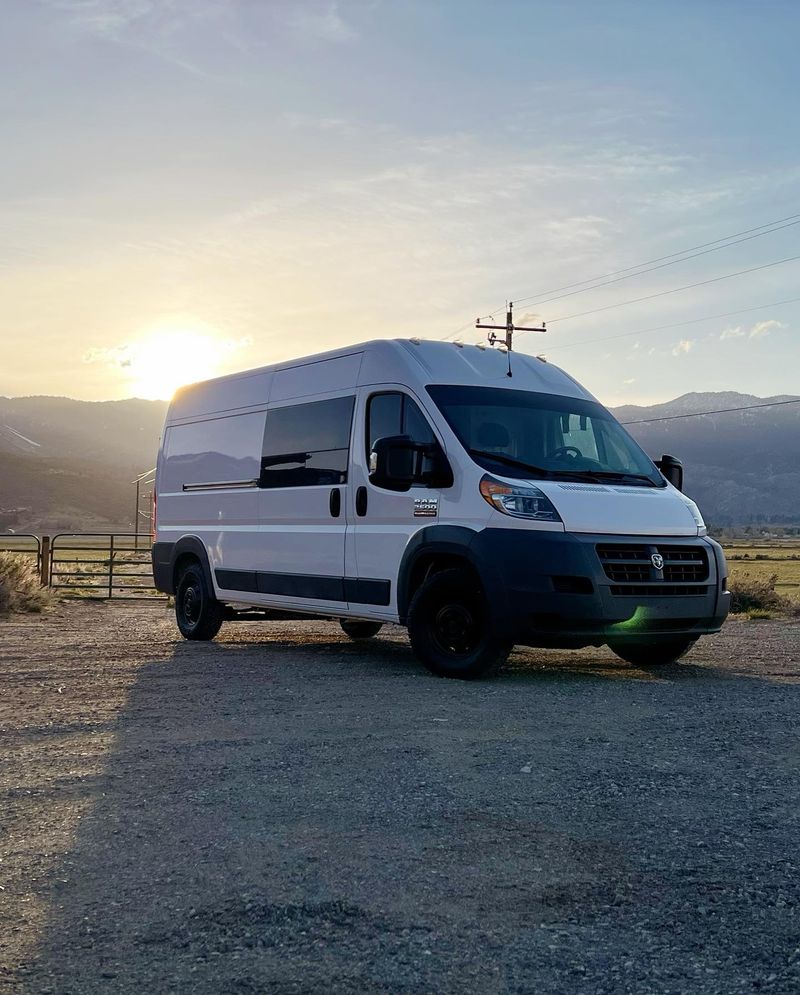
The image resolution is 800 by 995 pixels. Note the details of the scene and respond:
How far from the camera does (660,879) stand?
12.9ft

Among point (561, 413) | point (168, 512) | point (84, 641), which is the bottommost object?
point (84, 641)

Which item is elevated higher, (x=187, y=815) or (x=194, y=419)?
(x=194, y=419)

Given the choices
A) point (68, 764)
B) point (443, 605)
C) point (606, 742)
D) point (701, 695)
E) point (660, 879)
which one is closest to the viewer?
point (660, 879)

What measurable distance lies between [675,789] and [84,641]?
887cm

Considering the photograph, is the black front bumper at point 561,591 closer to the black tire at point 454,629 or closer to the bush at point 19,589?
the black tire at point 454,629

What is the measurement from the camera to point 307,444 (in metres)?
10.8

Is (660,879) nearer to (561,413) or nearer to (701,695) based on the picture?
(701,695)

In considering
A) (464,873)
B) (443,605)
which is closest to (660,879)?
(464,873)

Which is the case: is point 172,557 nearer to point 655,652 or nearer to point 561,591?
point 655,652

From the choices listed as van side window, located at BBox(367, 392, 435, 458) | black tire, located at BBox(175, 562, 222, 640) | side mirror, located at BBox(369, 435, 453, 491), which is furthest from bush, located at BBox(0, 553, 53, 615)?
side mirror, located at BBox(369, 435, 453, 491)

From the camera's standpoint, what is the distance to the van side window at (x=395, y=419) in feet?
30.7

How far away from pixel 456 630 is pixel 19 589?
38.1 feet

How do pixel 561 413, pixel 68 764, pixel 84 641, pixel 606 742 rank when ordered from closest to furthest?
pixel 68 764 → pixel 606 742 → pixel 561 413 → pixel 84 641

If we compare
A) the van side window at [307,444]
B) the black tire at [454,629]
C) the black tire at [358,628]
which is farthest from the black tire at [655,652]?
the black tire at [358,628]
